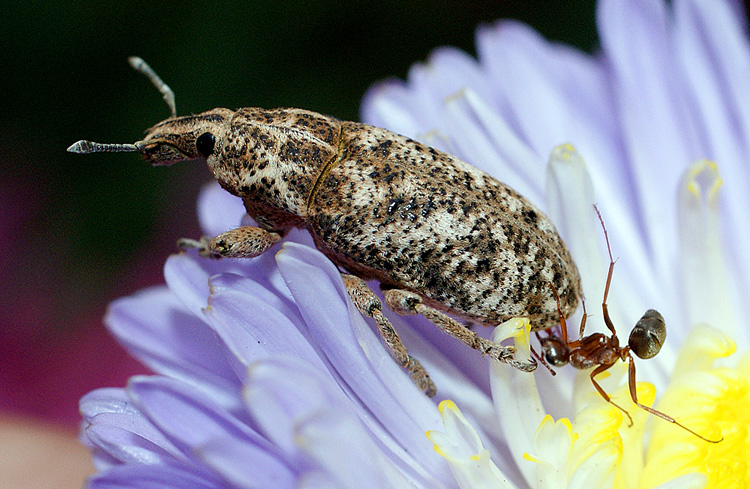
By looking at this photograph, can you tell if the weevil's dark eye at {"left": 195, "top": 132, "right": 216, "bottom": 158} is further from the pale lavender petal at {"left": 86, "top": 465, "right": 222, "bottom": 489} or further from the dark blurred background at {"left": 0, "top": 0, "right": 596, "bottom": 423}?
the pale lavender petal at {"left": 86, "top": 465, "right": 222, "bottom": 489}

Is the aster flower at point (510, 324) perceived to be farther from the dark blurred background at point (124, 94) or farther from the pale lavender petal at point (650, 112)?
the dark blurred background at point (124, 94)

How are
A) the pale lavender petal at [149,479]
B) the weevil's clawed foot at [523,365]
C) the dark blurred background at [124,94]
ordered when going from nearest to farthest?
the pale lavender petal at [149,479], the weevil's clawed foot at [523,365], the dark blurred background at [124,94]

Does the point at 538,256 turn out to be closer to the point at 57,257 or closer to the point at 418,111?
the point at 418,111

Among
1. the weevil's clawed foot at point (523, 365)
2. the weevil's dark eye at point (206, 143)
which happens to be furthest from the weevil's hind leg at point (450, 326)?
the weevil's dark eye at point (206, 143)

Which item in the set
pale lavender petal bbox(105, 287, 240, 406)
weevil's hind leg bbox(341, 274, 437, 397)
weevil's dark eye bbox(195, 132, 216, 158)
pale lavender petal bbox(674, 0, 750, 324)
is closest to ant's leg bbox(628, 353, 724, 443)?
weevil's hind leg bbox(341, 274, 437, 397)

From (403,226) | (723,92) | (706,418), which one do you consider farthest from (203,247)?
(723,92)

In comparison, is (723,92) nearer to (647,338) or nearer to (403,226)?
(647,338)
